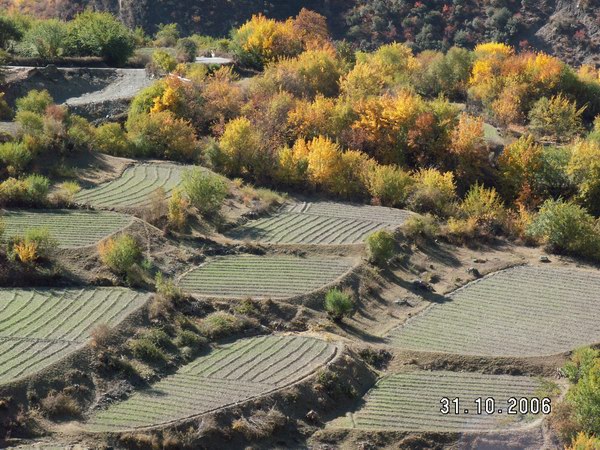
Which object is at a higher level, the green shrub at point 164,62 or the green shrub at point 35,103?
the green shrub at point 164,62

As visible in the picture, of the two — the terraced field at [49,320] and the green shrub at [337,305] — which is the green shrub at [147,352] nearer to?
the terraced field at [49,320]

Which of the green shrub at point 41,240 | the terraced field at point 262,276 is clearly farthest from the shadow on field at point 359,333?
the green shrub at point 41,240

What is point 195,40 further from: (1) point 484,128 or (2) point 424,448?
(2) point 424,448

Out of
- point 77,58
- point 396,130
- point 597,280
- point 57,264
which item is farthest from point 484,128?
point 57,264

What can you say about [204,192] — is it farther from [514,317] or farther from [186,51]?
[186,51]

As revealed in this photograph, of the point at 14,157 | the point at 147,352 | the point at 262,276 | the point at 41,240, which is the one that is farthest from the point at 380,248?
the point at 14,157
